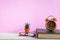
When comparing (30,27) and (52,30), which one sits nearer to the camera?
(52,30)

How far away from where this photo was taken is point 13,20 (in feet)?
5.43

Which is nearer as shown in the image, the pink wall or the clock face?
the clock face

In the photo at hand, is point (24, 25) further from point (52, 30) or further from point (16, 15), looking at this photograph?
point (52, 30)

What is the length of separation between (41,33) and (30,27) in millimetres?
305

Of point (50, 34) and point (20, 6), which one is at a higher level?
point (20, 6)

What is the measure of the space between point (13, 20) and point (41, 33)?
1.35 feet

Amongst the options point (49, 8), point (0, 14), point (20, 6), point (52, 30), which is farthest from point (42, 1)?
point (0, 14)

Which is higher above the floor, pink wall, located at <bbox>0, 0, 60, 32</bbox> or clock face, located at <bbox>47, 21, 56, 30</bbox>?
pink wall, located at <bbox>0, 0, 60, 32</bbox>

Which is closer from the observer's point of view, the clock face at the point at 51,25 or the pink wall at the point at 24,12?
the clock face at the point at 51,25

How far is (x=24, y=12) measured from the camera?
1.65 meters

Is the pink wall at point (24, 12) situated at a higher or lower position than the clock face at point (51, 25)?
higher

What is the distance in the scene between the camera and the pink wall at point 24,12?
1645 millimetres

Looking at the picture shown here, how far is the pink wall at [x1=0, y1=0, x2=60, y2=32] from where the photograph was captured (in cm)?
164

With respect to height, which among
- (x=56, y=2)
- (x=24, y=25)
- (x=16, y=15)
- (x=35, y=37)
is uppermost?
(x=56, y=2)
